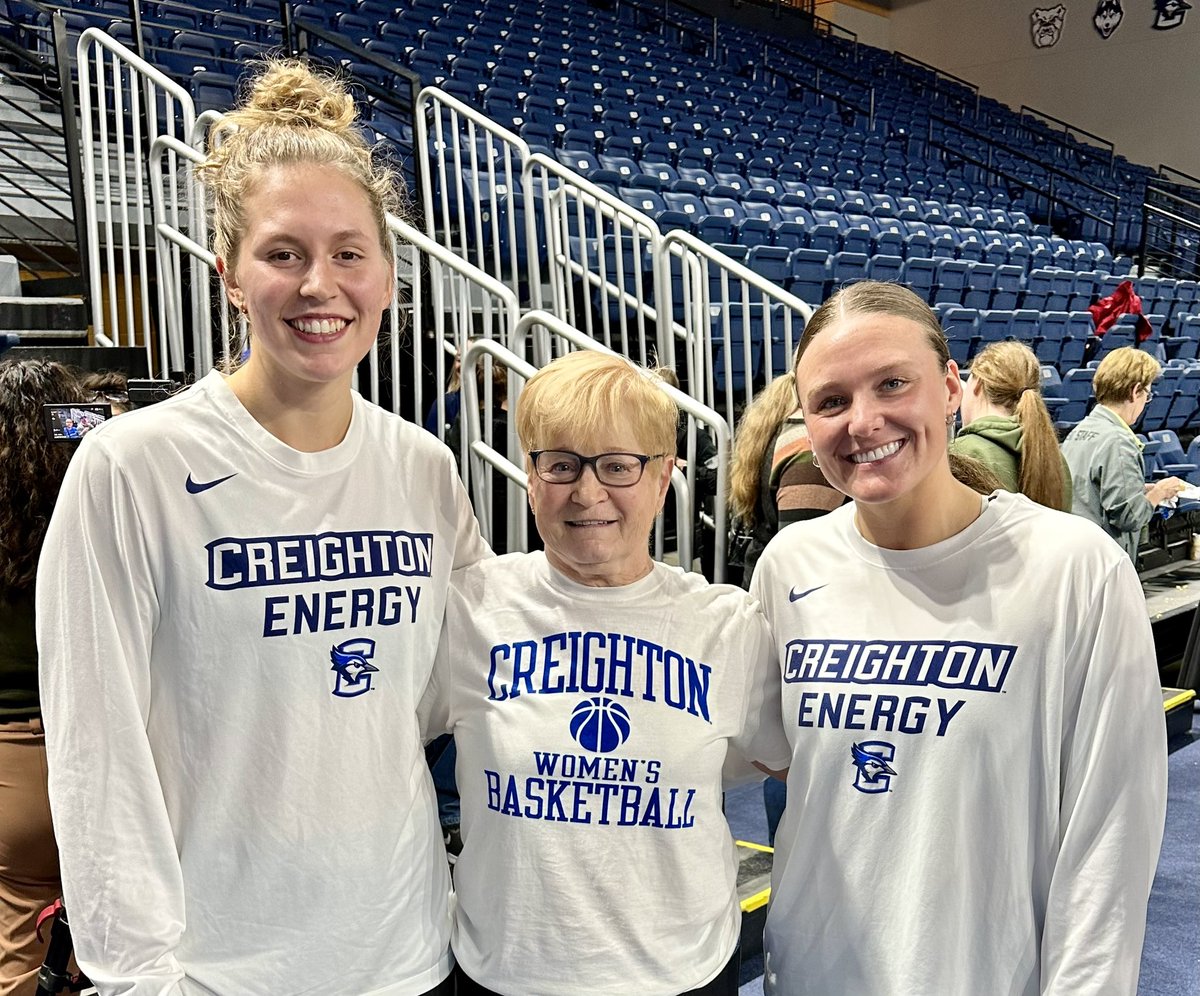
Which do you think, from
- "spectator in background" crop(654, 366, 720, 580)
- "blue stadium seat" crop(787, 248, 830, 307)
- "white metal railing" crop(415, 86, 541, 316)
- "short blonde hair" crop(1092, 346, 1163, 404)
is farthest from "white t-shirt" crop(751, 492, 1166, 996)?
"blue stadium seat" crop(787, 248, 830, 307)

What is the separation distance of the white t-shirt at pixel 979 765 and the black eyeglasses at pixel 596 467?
12.2 inches

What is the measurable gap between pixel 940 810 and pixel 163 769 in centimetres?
96

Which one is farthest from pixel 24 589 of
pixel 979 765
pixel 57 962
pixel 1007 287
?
pixel 1007 287

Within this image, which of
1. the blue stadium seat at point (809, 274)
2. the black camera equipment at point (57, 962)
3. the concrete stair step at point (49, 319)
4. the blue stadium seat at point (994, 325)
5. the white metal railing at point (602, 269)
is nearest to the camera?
the black camera equipment at point (57, 962)

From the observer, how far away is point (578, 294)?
237 inches

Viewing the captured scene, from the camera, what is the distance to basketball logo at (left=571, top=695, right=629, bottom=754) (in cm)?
139

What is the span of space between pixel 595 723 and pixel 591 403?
1.40ft

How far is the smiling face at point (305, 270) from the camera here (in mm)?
1285

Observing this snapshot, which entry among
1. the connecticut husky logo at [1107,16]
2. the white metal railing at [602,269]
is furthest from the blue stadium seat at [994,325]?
the connecticut husky logo at [1107,16]

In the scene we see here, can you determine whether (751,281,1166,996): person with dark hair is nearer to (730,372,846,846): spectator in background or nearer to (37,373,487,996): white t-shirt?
(37,373,487,996): white t-shirt

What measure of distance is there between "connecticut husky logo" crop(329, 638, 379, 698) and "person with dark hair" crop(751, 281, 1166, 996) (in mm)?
571

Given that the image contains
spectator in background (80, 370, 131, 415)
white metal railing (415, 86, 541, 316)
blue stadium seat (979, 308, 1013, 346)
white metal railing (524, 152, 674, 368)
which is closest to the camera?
spectator in background (80, 370, 131, 415)

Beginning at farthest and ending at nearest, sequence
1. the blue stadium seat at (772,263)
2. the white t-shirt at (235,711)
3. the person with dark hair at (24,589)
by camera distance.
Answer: the blue stadium seat at (772,263), the person with dark hair at (24,589), the white t-shirt at (235,711)

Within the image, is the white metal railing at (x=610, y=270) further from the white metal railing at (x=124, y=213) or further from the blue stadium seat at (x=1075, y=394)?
the blue stadium seat at (x=1075, y=394)
